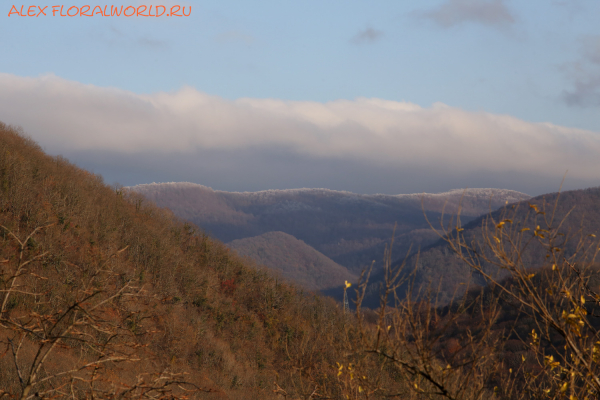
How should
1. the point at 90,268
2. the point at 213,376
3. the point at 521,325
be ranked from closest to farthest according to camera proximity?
1. the point at 90,268
2. the point at 213,376
3. the point at 521,325

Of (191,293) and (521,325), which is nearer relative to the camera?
(191,293)

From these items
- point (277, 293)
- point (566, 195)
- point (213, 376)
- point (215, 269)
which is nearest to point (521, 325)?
point (277, 293)

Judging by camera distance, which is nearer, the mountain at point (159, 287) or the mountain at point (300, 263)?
the mountain at point (159, 287)

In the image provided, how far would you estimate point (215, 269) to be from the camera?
29.2m

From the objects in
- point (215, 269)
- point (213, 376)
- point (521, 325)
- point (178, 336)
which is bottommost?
point (521, 325)

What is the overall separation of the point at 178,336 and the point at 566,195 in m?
179

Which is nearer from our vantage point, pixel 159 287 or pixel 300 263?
pixel 159 287

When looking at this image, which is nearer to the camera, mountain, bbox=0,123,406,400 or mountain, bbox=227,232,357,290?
mountain, bbox=0,123,406,400

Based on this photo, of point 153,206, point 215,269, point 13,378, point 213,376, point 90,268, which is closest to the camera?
point 13,378

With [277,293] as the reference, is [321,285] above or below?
below

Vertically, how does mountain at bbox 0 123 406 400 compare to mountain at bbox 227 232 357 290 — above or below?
above

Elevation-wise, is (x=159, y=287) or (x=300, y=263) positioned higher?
(x=159, y=287)

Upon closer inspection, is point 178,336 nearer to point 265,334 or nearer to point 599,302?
point 265,334

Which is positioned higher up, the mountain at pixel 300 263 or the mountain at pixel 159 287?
the mountain at pixel 159 287
